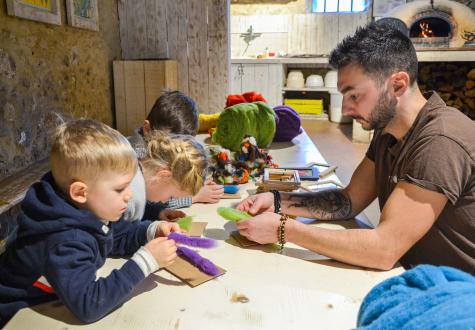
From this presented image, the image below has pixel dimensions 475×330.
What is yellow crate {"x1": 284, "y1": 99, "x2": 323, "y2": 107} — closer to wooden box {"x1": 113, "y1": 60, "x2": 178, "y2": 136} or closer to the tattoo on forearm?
wooden box {"x1": 113, "y1": 60, "x2": 178, "y2": 136}

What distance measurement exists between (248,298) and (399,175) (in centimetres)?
59

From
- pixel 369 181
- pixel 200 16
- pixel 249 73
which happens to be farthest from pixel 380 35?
pixel 249 73

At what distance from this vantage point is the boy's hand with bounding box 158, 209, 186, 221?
1.44 m

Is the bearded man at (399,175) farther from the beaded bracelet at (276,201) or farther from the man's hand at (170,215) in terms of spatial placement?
the man's hand at (170,215)

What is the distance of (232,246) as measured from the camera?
4.00ft

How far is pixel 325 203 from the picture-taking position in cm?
151

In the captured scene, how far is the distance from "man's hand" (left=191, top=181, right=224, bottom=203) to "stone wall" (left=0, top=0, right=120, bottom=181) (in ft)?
3.91

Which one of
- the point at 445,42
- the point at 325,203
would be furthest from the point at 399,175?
the point at 445,42

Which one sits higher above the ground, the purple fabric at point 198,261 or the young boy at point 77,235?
the young boy at point 77,235

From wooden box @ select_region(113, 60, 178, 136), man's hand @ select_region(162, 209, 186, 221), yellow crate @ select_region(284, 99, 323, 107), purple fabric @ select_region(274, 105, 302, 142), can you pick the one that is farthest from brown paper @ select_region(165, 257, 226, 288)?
yellow crate @ select_region(284, 99, 323, 107)

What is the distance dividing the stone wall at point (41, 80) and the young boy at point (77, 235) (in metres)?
1.38

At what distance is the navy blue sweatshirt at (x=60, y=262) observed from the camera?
2.83 ft

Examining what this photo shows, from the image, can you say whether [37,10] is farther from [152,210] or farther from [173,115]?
[152,210]

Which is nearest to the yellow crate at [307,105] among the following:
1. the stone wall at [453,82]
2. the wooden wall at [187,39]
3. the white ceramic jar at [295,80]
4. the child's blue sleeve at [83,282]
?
the white ceramic jar at [295,80]
